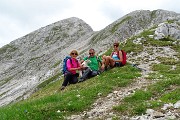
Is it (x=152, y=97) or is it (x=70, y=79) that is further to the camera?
(x=70, y=79)

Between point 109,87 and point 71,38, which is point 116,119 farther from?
point 71,38

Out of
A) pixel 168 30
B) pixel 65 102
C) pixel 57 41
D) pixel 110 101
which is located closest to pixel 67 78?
pixel 65 102

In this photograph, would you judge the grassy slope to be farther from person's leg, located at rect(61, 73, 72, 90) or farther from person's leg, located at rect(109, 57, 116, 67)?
person's leg, located at rect(109, 57, 116, 67)

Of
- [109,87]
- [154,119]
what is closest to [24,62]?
[109,87]

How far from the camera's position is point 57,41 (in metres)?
124

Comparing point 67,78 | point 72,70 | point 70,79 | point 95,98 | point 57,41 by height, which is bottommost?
point 95,98

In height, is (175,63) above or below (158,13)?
below

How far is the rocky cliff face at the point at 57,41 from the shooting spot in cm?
8696

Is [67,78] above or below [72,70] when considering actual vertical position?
below

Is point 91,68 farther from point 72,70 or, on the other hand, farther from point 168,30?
point 168,30

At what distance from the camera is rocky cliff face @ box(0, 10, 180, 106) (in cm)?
8696

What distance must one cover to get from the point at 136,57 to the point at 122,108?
18.8m

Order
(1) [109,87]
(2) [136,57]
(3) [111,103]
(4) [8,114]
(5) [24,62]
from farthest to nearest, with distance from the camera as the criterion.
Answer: (5) [24,62] → (2) [136,57] → (1) [109,87] → (3) [111,103] → (4) [8,114]

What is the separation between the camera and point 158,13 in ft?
346
